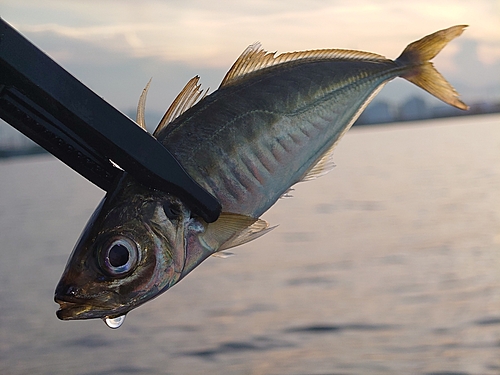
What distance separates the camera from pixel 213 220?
5.66 feet

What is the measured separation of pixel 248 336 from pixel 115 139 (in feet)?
42.4

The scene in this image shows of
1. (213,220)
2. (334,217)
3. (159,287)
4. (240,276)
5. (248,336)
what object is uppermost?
(334,217)

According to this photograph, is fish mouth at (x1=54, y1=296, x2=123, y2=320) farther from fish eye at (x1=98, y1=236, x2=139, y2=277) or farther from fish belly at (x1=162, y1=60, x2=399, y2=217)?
fish belly at (x1=162, y1=60, x2=399, y2=217)

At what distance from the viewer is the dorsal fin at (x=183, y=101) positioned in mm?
1941

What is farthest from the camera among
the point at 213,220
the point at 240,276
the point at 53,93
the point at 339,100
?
the point at 240,276

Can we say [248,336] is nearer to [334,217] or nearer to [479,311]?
[479,311]

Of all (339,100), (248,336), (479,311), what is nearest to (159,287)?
(339,100)

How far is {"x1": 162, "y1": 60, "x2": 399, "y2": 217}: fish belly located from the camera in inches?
71.9

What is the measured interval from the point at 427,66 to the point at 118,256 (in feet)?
4.78

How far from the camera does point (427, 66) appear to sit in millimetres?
2574

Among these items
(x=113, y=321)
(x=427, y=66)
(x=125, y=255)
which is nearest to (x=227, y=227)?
(x=125, y=255)

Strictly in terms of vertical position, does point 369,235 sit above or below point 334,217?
below

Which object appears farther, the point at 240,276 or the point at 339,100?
the point at 240,276

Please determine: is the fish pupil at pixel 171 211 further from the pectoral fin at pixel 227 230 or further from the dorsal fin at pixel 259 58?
the dorsal fin at pixel 259 58
